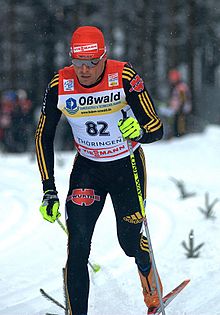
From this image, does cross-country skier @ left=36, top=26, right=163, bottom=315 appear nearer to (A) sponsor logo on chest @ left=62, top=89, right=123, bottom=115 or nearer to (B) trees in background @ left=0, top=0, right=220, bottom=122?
(A) sponsor logo on chest @ left=62, top=89, right=123, bottom=115

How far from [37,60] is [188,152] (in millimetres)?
20008

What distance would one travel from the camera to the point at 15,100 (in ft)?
56.8

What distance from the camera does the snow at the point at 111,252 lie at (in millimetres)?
5441

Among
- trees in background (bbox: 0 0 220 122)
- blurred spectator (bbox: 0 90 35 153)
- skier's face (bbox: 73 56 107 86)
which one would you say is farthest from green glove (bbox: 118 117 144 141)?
trees in background (bbox: 0 0 220 122)

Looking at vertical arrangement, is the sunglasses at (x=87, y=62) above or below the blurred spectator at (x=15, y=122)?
above

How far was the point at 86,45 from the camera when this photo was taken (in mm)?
4324

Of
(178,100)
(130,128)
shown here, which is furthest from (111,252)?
(178,100)

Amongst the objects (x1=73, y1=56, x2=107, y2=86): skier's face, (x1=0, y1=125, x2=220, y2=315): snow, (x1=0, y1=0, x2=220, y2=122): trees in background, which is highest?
(x1=73, y1=56, x2=107, y2=86): skier's face

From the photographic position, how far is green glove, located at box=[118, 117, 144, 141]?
4.32 metres

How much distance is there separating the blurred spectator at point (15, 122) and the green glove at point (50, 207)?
12.8 meters

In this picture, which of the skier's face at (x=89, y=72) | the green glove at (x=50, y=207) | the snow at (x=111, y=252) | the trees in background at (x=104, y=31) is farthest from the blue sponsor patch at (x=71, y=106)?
the trees in background at (x=104, y=31)

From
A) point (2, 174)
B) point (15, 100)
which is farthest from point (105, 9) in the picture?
point (2, 174)

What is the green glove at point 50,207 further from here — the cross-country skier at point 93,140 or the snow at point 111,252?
the snow at point 111,252

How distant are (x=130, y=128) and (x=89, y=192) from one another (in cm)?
A: 62
